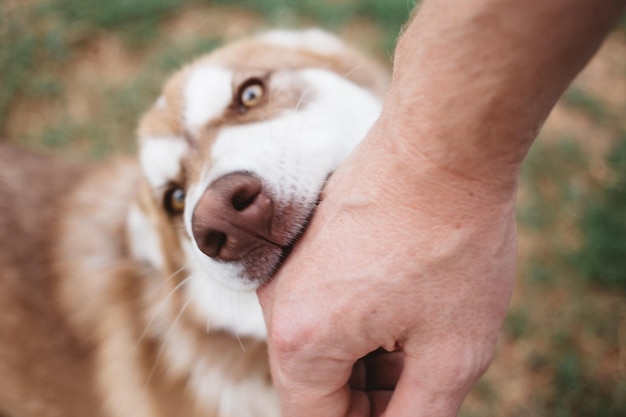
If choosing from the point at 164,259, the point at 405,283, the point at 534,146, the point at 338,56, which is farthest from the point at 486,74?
the point at 534,146

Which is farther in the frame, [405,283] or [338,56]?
[338,56]

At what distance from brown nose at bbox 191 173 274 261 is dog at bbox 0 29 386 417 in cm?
22

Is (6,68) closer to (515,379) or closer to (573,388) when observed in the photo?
(515,379)

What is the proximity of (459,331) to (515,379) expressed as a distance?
1.91 meters

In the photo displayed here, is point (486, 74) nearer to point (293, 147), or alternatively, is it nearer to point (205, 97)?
point (293, 147)

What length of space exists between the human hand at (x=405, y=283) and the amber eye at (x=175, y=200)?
914 mm

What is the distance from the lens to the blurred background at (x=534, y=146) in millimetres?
2854

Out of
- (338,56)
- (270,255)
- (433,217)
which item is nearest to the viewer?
(433,217)

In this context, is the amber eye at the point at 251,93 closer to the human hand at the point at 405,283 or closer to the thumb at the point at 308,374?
the human hand at the point at 405,283

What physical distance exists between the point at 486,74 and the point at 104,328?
1.86 metres

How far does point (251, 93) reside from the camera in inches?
83.4

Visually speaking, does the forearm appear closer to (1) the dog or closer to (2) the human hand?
(2) the human hand

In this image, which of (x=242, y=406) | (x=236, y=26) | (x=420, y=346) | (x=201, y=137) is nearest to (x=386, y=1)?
(x=236, y=26)

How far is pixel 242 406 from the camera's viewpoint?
205cm
